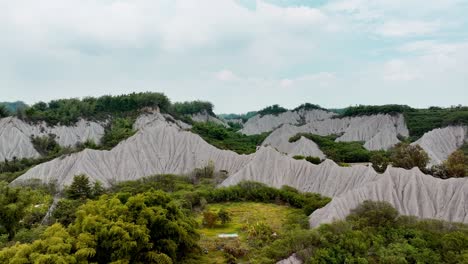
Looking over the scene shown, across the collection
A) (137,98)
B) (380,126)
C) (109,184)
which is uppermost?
(137,98)

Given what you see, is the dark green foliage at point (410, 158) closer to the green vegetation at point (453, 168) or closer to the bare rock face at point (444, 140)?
the green vegetation at point (453, 168)

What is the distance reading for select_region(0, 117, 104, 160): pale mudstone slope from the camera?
53.0m

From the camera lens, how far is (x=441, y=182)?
2577 cm

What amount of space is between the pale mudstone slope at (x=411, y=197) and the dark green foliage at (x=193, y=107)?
3404 inches

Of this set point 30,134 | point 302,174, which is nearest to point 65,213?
Result: point 302,174

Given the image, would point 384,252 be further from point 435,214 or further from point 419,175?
point 419,175

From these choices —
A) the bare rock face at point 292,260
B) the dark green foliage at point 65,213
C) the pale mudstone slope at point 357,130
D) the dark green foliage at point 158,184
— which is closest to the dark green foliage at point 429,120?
the pale mudstone slope at point 357,130

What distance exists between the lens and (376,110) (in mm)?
78625

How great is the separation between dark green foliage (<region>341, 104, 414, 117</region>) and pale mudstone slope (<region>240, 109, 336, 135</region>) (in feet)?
70.9

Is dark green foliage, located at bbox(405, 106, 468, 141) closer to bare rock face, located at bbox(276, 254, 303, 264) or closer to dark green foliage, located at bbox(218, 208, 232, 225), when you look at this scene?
dark green foliage, located at bbox(218, 208, 232, 225)

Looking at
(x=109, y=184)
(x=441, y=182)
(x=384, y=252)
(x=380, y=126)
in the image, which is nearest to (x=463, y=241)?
(x=384, y=252)

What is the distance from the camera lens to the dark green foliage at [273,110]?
117 metres

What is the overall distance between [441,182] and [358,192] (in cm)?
593

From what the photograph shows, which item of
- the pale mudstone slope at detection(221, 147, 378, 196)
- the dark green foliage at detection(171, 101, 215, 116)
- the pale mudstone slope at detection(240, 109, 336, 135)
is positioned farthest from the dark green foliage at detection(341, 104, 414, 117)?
the pale mudstone slope at detection(221, 147, 378, 196)
